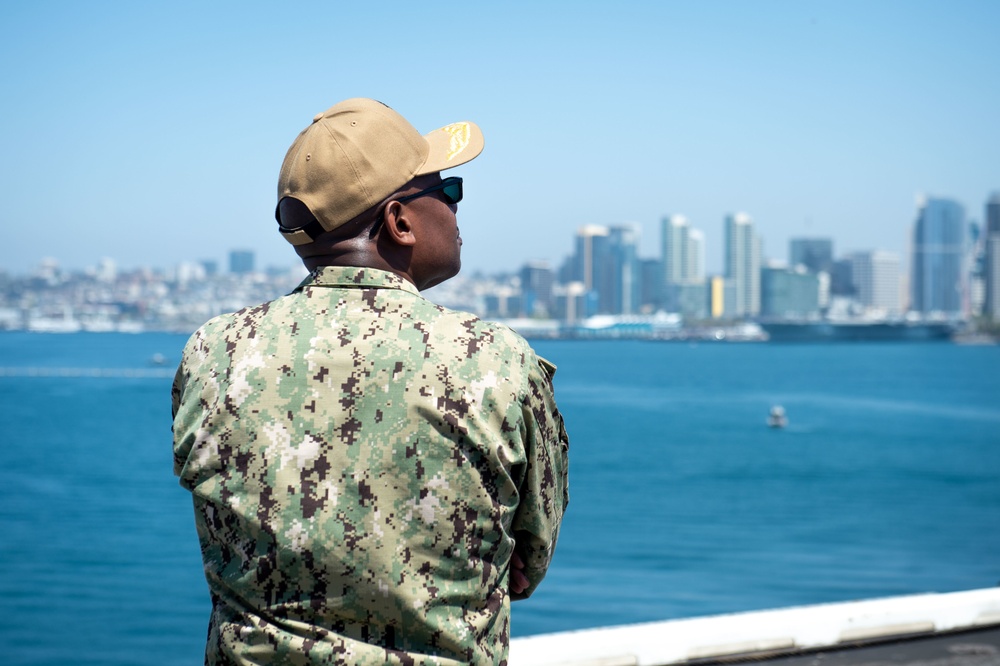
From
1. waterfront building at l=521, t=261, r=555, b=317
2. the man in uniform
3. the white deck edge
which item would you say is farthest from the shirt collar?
waterfront building at l=521, t=261, r=555, b=317

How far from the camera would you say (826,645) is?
3.70m

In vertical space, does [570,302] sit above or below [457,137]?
below

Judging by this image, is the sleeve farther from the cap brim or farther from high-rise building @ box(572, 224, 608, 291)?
high-rise building @ box(572, 224, 608, 291)

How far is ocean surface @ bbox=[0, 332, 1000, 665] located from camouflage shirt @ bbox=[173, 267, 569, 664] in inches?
608

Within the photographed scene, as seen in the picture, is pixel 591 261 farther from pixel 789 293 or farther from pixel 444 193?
pixel 444 193

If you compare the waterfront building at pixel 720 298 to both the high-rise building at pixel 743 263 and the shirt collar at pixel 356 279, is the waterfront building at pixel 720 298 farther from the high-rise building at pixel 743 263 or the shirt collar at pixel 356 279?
the shirt collar at pixel 356 279

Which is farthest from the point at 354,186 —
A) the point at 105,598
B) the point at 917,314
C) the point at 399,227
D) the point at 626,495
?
the point at 917,314

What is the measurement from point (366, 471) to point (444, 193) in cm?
42

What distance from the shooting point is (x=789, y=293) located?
169 metres

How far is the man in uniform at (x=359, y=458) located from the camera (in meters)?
1.39

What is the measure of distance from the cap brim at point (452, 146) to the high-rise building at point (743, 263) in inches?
7144

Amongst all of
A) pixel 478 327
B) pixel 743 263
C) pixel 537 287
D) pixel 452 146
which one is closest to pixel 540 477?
pixel 478 327

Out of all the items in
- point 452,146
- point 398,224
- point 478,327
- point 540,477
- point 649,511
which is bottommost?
point 649,511

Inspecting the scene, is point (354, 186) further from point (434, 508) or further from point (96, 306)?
point (96, 306)
